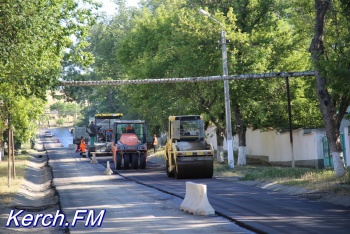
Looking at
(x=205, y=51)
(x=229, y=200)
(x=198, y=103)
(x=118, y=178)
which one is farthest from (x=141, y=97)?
(x=229, y=200)

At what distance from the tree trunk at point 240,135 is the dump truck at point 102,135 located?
19.4 metres

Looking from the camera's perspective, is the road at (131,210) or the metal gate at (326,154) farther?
the metal gate at (326,154)

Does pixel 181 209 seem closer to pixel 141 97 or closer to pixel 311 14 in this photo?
pixel 311 14

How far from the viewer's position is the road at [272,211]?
50.9ft

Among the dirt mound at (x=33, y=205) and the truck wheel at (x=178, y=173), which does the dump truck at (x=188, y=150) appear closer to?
the truck wheel at (x=178, y=173)

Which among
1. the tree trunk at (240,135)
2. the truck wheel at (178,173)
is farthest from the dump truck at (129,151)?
the truck wheel at (178,173)

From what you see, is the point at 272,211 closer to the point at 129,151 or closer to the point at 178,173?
the point at 178,173

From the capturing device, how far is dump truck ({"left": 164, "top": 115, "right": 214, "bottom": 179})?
33.6m

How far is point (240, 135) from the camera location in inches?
1705

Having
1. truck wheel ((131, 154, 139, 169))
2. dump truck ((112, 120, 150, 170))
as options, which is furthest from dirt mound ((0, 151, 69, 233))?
truck wheel ((131, 154, 139, 169))

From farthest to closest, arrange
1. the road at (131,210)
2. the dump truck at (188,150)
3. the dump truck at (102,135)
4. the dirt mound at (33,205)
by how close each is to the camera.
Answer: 1. the dump truck at (102,135)
2. the dump truck at (188,150)
3. the dirt mound at (33,205)
4. the road at (131,210)

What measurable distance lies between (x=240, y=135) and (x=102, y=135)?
21417 mm

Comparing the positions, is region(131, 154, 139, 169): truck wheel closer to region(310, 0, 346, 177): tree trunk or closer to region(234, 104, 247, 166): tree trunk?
region(234, 104, 247, 166): tree trunk

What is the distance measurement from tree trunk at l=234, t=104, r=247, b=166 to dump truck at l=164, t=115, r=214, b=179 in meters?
7.57
